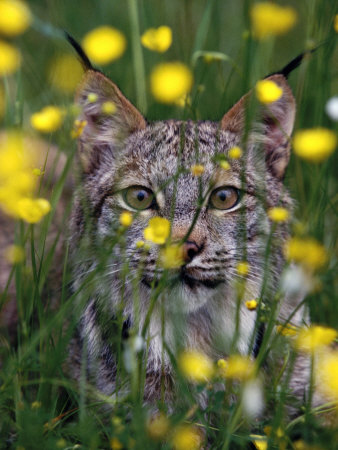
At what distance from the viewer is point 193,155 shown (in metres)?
2.79

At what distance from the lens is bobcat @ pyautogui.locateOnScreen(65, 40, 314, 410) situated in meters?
2.51

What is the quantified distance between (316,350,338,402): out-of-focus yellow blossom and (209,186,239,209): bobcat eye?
69cm

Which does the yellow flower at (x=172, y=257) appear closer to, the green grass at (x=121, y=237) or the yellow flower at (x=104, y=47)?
the green grass at (x=121, y=237)

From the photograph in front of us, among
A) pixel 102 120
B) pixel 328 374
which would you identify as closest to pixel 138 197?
pixel 102 120

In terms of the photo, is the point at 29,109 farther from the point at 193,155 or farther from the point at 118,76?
the point at 193,155

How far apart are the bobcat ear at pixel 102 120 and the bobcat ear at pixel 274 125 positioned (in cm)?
41

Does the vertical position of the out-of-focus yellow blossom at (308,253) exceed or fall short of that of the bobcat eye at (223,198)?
it falls short

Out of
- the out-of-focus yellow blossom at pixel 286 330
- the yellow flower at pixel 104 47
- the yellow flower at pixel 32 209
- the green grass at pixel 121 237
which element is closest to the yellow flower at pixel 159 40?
the yellow flower at pixel 104 47

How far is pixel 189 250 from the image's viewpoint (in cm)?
233

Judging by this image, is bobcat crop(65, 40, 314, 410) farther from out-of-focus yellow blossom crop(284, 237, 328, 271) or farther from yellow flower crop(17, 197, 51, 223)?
yellow flower crop(17, 197, 51, 223)

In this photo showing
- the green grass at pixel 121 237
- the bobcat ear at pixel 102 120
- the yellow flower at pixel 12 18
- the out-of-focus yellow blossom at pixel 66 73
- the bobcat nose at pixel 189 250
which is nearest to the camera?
the green grass at pixel 121 237

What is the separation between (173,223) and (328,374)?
2.56 feet

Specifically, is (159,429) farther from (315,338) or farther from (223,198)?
(223,198)

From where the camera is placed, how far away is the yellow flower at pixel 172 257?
209cm
